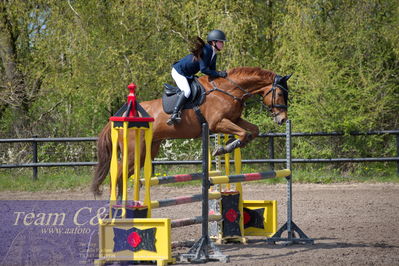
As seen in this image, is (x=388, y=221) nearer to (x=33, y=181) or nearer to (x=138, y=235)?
(x=138, y=235)

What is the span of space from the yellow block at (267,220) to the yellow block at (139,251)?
5.73 feet

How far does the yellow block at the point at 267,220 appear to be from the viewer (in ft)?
20.9

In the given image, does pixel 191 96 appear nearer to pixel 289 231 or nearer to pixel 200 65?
pixel 200 65

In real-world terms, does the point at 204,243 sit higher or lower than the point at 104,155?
lower

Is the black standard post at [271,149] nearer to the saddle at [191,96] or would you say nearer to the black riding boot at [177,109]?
the saddle at [191,96]

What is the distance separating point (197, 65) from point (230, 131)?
2.90ft

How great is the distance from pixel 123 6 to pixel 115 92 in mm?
1991

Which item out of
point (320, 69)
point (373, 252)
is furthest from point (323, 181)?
point (373, 252)

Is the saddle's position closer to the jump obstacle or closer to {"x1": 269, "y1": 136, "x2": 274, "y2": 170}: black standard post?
the jump obstacle

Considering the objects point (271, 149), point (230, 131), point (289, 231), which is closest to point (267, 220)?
point (289, 231)

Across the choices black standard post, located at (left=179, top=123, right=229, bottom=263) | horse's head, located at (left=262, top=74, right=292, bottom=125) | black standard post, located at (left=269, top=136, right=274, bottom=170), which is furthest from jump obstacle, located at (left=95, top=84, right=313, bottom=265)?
black standard post, located at (left=269, top=136, right=274, bottom=170)

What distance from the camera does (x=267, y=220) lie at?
6.39 meters

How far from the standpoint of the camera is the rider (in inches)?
270

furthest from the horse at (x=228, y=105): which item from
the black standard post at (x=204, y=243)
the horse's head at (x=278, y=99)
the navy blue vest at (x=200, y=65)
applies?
the black standard post at (x=204, y=243)
